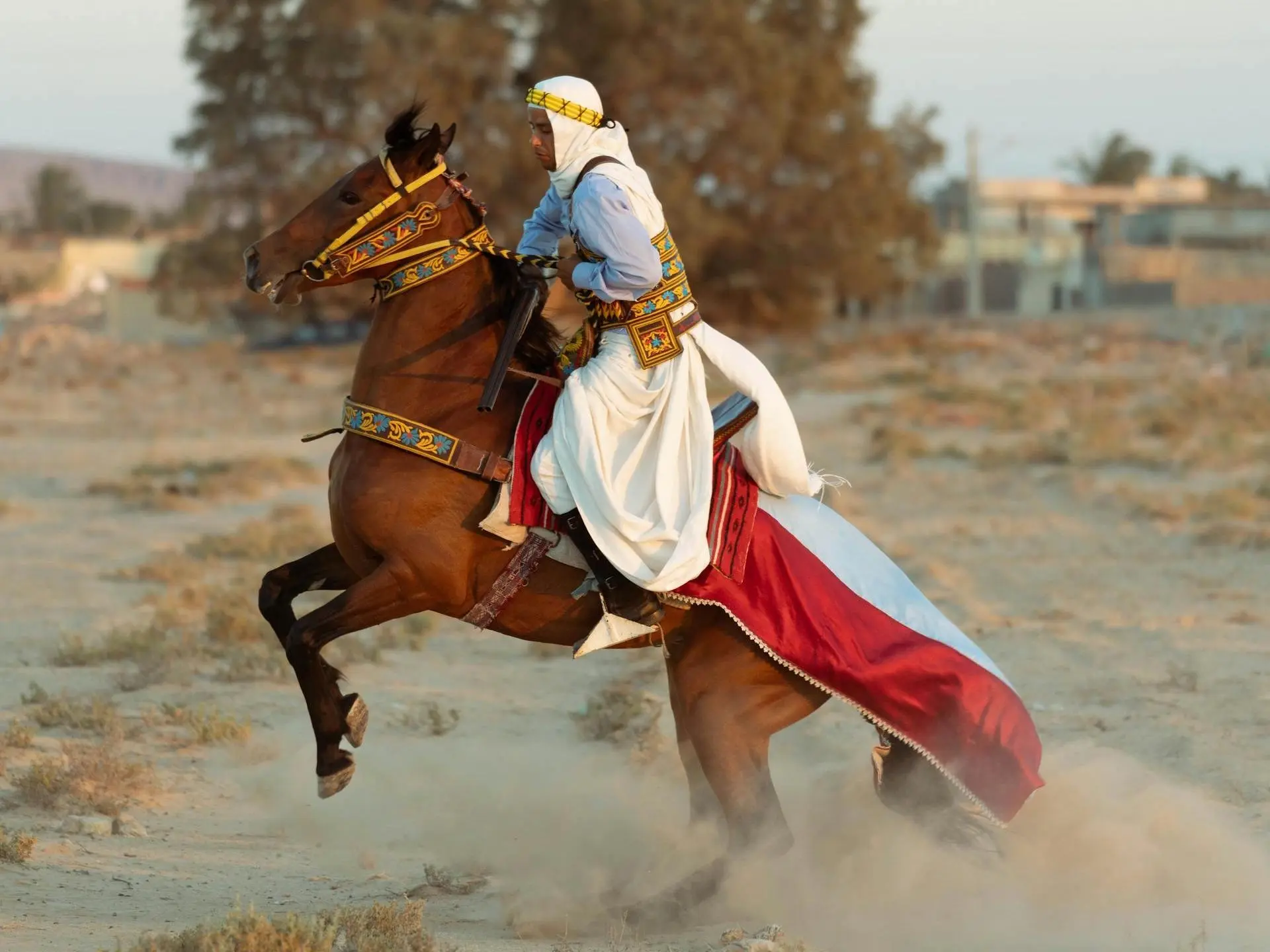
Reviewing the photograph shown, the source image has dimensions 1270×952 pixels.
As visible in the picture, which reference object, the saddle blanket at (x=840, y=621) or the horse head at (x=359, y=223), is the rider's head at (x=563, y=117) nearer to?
the horse head at (x=359, y=223)

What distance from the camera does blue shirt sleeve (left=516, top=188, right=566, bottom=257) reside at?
19.6ft

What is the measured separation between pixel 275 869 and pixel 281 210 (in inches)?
1275

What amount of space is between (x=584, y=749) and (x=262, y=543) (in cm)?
678

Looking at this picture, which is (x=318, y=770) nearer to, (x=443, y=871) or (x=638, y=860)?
(x=443, y=871)

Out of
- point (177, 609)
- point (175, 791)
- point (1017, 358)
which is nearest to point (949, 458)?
point (177, 609)

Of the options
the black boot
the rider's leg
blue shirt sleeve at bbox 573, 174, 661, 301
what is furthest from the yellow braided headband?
the black boot

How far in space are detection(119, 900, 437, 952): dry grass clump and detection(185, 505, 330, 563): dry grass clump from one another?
895cm

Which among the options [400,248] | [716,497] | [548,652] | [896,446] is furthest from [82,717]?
[896,446]

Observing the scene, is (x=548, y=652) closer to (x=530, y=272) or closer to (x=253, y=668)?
(x=253, y=668)

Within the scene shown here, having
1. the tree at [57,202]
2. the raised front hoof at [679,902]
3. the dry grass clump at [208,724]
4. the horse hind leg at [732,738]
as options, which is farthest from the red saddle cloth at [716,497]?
the tree at [57,202]

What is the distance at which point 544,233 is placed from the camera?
601cm

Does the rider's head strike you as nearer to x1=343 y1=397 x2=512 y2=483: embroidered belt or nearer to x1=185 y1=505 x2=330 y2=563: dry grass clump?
x1=343 y1=397 x2=512 y2=483: embroidered belt

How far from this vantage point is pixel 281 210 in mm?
37281

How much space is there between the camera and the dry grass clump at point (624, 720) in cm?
815
